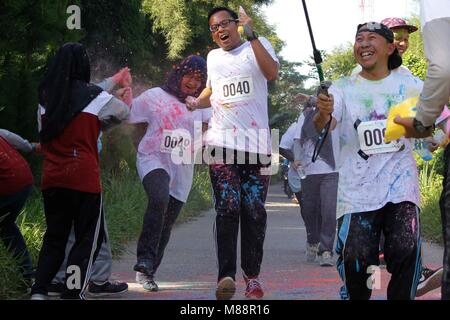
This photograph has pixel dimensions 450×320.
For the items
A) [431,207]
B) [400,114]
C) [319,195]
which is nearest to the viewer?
[400,114]

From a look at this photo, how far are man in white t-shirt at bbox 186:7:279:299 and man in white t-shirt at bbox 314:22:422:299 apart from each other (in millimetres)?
1344

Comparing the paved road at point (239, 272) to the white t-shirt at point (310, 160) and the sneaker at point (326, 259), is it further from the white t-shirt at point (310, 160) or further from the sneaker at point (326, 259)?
the white t-shirt at point (310, 160)

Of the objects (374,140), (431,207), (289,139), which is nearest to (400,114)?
(374,140)

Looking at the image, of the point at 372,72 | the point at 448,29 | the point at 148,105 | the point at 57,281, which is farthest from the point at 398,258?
the point at 148,105

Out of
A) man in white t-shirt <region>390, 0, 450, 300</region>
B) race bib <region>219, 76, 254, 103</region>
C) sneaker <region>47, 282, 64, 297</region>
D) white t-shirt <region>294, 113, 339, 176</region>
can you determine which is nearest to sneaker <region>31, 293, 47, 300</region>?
sneaker <region>47, 282, 64, 297</region>

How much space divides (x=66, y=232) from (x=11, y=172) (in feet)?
3.02

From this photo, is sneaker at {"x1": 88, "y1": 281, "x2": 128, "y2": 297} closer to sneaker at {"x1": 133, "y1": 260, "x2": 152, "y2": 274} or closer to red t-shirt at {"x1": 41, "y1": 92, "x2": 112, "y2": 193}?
sneaker at {"x1": 133, "y1": 260, "x2": 152, "y2": 274}

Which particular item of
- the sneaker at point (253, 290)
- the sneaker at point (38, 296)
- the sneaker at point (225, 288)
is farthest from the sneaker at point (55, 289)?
the sneaker at point (253, 290)

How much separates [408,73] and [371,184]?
0.73 m

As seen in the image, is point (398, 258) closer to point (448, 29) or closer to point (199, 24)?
point (448, 29)

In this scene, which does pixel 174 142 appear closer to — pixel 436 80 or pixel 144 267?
pixel 144 267

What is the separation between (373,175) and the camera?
18.1ft

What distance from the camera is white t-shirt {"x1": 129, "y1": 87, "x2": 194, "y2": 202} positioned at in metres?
8.04

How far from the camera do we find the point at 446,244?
4086mm
